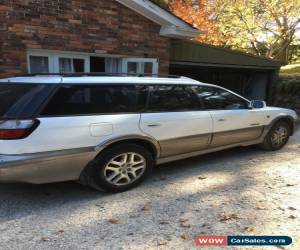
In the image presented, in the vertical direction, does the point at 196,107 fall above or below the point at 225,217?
above

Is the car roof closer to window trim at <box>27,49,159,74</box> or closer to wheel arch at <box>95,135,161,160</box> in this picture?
wheel arch at <box>95,135,161,160</box>

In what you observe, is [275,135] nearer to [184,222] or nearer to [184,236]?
[184,222]

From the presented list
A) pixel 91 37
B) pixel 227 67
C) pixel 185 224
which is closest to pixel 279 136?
pixel 185 224

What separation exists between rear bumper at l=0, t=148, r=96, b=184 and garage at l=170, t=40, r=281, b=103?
19.8ft

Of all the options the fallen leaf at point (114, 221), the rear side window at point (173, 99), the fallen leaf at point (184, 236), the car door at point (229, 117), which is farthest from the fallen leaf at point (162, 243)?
the car door at point (229, 117)

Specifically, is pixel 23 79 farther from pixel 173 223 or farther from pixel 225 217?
pixel 225 217

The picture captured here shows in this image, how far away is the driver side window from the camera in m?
5.17

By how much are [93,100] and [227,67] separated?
8.23m

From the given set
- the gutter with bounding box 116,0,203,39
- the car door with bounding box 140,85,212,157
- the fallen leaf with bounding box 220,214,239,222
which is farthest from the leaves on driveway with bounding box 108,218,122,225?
the gutter with bounding box 116,0,203,39

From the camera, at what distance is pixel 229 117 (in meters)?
5.42

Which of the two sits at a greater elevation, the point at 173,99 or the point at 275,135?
the point at 173,99

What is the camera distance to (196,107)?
502 cm

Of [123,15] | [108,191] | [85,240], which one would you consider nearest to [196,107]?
[108,191]

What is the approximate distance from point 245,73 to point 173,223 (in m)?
12.1
